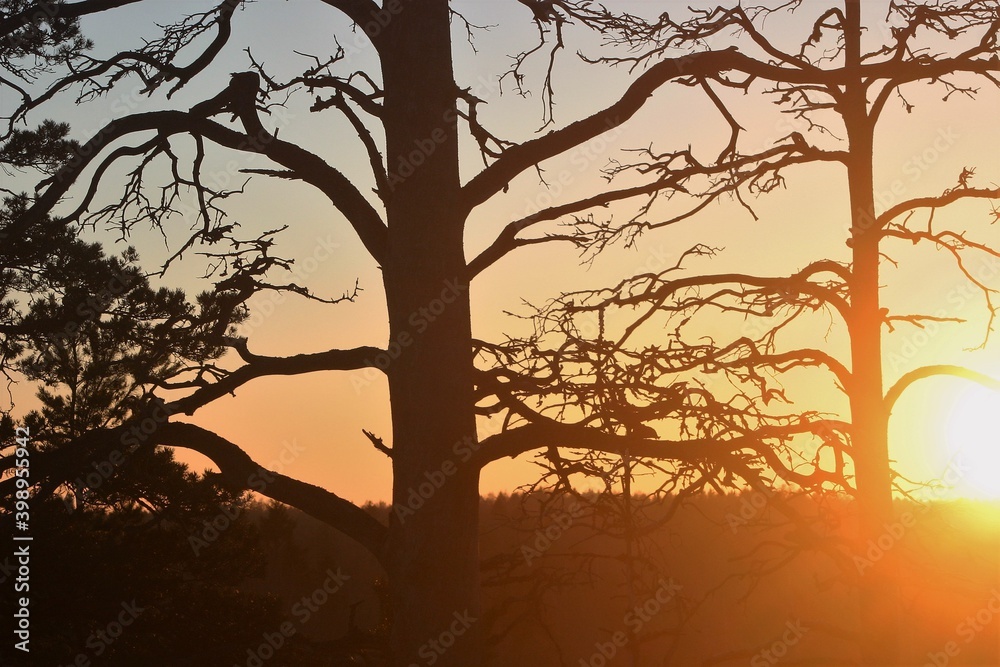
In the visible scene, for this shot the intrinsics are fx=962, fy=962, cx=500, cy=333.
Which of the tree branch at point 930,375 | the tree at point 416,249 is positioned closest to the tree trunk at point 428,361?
the tree at point 416,249

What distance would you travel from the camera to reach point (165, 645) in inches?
254

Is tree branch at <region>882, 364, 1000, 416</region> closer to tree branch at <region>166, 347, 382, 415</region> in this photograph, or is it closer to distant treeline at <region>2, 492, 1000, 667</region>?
distant treeline at <region>2, 492, 1000, 667</region>

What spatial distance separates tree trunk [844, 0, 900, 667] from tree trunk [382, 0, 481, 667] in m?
2.48

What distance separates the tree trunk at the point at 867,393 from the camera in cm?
653

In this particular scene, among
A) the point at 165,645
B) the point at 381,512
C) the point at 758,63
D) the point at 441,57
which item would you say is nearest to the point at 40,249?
the point at 165,645

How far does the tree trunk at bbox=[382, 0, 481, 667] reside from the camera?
17.3ft

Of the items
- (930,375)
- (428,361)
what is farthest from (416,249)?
(930,375)

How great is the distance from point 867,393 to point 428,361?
3.66m

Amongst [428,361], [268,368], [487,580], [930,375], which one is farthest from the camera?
[930,375]

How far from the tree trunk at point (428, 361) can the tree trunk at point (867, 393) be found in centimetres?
248

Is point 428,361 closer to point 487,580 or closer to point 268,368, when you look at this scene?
point 268,368

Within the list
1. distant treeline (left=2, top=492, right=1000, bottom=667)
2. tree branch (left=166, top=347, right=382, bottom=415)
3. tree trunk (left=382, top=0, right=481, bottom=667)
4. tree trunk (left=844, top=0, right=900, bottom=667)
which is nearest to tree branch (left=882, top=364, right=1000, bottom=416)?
tree trunk (left=844, top=0, right=900, bottom=667)

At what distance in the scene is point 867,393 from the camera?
284 inches

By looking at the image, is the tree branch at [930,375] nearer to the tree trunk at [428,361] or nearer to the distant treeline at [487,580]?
the distant treeline at [487,580]
